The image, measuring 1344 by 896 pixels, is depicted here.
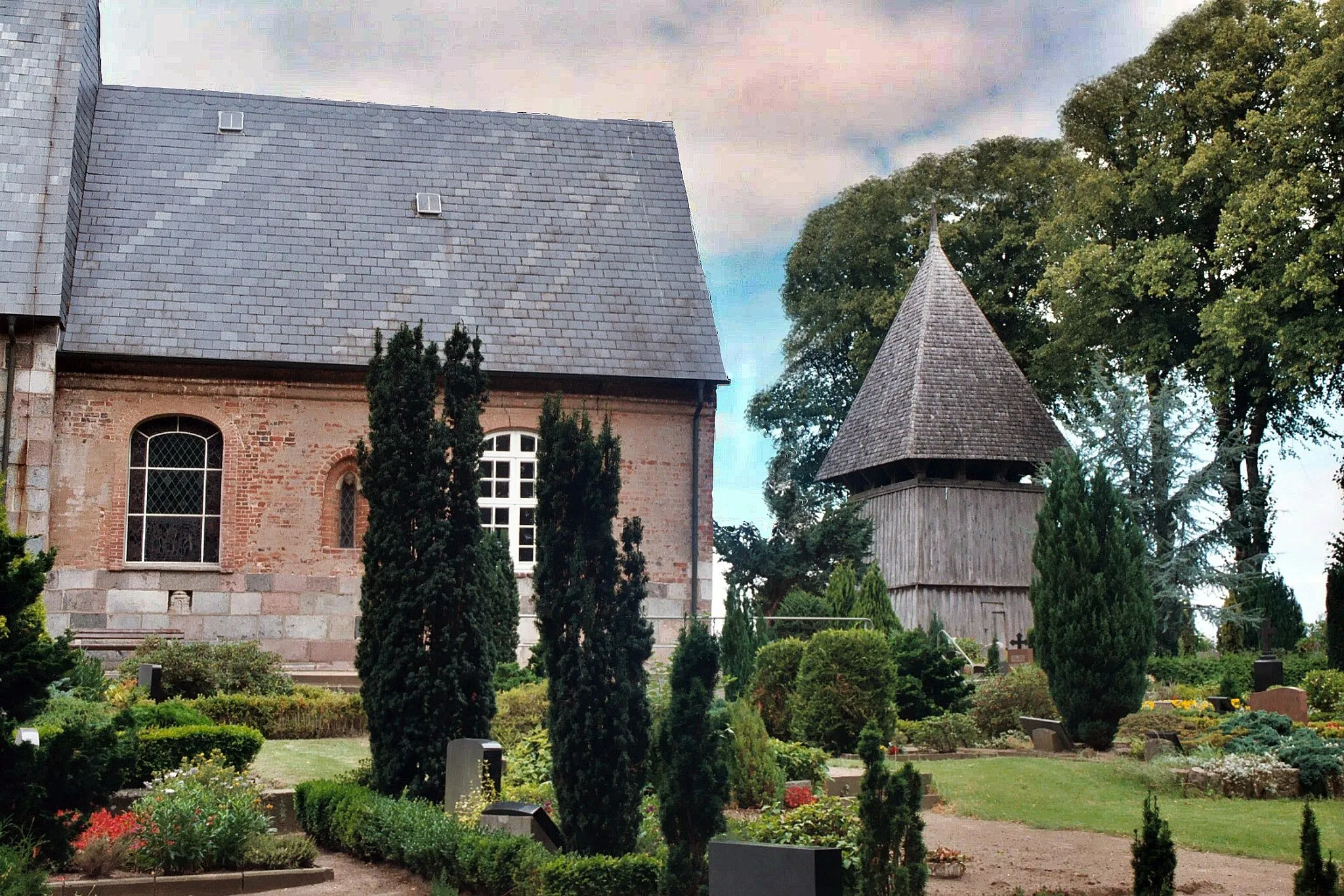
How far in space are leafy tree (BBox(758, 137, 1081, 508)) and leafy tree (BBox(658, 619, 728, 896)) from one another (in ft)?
87.1

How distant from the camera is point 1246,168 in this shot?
30.0 m

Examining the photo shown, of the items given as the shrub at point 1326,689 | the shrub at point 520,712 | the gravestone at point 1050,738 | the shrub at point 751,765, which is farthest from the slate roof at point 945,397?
the shrub at point 751,765

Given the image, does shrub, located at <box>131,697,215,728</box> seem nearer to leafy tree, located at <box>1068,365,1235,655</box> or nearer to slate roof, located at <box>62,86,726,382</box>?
slate roof, located at <box>62,86,726,382</box>

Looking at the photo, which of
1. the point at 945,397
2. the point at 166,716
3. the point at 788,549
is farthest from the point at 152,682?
the point at 945,397

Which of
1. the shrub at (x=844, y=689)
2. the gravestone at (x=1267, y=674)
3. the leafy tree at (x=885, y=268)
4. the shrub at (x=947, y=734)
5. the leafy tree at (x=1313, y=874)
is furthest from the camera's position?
the leafy tree at (x=885, y=268)

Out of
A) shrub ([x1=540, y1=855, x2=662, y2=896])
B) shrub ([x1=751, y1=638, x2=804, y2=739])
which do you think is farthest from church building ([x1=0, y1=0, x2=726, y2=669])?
shrub ([x1=540, y1=855, x2=662, y2=896])

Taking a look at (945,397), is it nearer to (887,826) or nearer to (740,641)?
(740,641)

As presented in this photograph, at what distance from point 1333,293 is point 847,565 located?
41.8 ft

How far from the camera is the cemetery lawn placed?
1222cm

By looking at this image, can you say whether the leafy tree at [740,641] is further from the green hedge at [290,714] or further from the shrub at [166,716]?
the shrub at [166,716]

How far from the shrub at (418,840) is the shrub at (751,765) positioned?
2824 mm

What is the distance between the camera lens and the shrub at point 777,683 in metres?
18.2

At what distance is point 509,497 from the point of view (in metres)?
22.0

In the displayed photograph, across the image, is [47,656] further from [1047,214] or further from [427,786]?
[1047,214]
